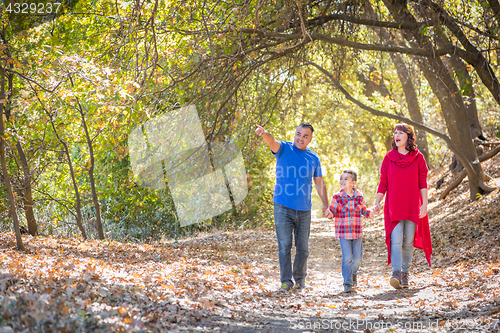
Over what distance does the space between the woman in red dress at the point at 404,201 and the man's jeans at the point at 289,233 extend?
94cm

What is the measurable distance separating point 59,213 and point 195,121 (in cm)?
574

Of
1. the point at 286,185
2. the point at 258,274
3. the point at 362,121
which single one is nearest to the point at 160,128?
the point at 258,274

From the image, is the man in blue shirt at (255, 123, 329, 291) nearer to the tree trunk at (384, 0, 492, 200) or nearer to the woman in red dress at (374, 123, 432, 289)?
the woman in red dress at (374, 123, 432, 289)

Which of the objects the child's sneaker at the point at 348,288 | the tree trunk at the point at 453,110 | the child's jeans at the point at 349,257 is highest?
the tree trunk at the point at 453,110

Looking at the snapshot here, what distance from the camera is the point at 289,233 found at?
538 cm

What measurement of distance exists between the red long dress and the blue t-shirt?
1027 millimetres

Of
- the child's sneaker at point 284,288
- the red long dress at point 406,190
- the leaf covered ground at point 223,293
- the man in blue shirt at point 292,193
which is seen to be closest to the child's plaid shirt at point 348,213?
the man in blue shirt at point 292,193

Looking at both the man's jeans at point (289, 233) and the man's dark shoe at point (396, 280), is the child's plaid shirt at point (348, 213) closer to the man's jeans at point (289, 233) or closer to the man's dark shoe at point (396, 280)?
the man's jeans at point (289, 233)

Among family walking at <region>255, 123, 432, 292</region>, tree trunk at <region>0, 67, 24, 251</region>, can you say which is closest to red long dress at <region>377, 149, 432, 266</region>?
family walking at <region>255, 123, 432, 292</region>

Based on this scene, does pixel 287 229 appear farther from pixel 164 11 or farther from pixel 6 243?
pixel 164 11

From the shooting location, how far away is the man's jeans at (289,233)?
211 inches

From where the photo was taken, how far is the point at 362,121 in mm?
18297

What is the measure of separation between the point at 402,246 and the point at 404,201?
0.58 metres

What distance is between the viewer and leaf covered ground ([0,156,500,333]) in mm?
3361
